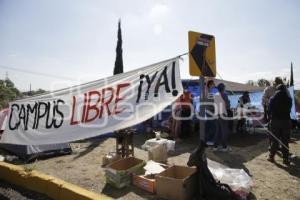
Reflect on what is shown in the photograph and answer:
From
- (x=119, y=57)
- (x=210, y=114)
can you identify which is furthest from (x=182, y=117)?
(x=119, y=57)

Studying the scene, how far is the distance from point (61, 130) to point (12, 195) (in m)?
2.08

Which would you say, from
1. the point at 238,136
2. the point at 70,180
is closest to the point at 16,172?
the point at 70,180

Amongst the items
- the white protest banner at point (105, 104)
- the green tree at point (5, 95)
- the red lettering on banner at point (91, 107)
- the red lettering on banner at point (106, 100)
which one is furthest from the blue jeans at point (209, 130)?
the green tree at point (5, 95)

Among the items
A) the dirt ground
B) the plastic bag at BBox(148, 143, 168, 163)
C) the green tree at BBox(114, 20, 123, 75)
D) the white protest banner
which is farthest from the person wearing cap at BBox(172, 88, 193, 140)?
the green tree at BBox(114, 20, 123, 75)

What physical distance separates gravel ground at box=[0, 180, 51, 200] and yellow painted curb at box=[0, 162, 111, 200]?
0.11 m

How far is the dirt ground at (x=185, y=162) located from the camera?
4.34 m

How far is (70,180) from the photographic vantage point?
5082 mm

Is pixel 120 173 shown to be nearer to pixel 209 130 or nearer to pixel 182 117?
pixel 209 130

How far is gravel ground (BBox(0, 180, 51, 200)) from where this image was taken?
176 inches

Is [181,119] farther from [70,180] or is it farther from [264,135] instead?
[70,180]

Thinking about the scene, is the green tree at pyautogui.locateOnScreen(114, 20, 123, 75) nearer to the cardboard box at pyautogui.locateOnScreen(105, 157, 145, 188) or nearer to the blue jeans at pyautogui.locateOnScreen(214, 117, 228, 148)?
the blue jeans at pyautogui.locateOnScreen(214, 117, 228, 148)

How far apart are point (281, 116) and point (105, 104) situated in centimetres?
430

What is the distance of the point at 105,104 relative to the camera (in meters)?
3.59

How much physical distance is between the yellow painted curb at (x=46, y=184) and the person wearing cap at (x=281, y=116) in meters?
4.24
